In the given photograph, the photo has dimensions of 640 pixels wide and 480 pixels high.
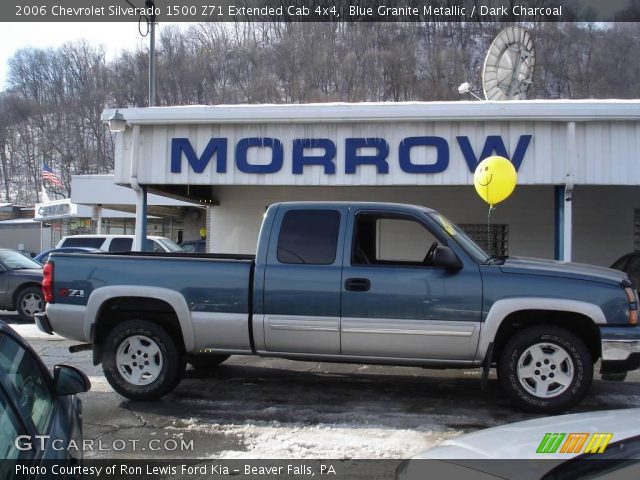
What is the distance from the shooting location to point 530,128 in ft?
33.4

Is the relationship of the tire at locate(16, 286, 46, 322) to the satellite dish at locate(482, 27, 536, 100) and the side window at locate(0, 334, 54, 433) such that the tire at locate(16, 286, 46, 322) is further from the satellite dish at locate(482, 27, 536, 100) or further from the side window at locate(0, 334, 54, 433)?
the satellite dish at locate(482, 27, 536, 100)

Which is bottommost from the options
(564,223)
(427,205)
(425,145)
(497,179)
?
(564,223)

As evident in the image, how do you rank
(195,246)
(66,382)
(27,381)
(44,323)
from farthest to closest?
(195,246) → (44,323) → (66,382) → (27,381)

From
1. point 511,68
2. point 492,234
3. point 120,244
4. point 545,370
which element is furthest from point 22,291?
point 511,68

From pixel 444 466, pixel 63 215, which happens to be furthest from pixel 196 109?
pixel 63 215

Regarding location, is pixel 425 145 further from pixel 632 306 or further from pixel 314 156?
pixel 632 306

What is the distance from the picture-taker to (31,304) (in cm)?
1195

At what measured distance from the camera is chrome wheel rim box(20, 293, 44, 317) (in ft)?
39.1

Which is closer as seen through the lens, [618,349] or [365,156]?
[618,349]

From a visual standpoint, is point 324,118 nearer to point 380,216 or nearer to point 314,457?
point 380,216

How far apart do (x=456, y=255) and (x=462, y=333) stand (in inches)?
28.9

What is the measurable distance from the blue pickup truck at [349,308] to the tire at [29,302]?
698cm

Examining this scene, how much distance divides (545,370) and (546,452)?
311 cm

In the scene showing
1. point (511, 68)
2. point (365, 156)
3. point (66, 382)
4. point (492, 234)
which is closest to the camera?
point (66, 382)
